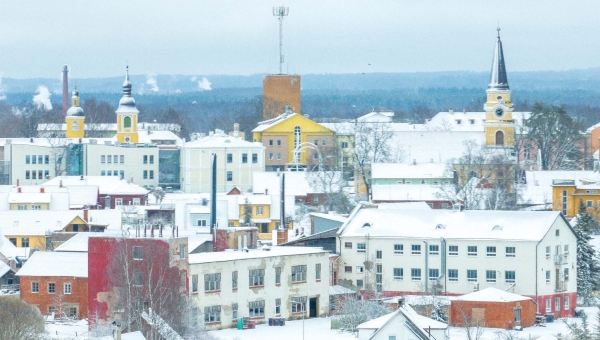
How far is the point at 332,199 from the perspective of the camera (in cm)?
7131

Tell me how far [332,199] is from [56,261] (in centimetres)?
2402

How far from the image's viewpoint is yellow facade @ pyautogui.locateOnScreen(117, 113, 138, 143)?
8769 centimetres

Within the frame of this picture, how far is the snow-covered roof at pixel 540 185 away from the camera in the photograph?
6972 centimetres

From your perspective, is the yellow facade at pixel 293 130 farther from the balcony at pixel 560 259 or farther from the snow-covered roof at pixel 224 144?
the balcony at pixel 560 259

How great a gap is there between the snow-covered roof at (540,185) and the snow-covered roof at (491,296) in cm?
2173

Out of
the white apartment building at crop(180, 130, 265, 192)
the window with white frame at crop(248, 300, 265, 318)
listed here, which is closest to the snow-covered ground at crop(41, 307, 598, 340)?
the window with white frame at crop(248, 300, 265, 318)

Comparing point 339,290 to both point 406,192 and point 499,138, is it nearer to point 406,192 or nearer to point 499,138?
point 406,192

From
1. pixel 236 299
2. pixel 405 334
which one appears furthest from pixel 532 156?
pixel 405 334

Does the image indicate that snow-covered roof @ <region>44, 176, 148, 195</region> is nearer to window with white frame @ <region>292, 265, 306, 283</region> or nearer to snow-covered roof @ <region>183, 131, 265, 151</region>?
snow-covered roof @ <region>183, 131, 265, 151</region>

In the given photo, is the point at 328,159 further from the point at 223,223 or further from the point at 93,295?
the point at 93,295

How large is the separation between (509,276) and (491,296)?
3.18 m

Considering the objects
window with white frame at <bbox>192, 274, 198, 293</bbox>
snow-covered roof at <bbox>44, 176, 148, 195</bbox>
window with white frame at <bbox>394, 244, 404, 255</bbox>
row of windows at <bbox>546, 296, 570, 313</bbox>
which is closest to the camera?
window with white frame at <bbox>192, 274, 198, 293</bbox>

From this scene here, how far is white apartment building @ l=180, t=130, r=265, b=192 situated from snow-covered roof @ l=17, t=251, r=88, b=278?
31635mm

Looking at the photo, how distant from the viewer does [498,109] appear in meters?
85.4
